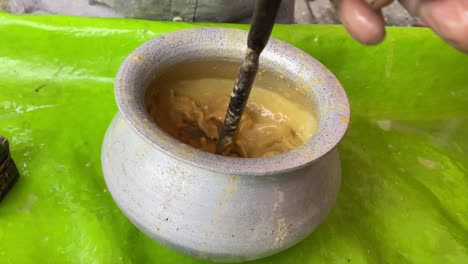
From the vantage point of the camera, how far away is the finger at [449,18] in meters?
0.40

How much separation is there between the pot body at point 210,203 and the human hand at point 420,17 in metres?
0.21

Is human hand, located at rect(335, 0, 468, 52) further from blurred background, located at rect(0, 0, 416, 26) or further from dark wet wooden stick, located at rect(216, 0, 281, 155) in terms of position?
blurred background, located at rect(0, 0, 416, 26)

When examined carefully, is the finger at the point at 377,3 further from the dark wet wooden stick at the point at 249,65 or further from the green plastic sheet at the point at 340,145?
the green plastic sheet at the point at 340,145

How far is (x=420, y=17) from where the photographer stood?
446mm

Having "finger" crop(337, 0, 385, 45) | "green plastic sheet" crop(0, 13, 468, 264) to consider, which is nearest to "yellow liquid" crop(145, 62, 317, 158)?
"green plastic sheet" crop(0, 13, 468, 264)

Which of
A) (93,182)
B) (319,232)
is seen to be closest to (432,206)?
(319,232)

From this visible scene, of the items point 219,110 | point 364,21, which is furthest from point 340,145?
point 364,21

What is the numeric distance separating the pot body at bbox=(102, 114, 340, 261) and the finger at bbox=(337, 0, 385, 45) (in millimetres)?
205

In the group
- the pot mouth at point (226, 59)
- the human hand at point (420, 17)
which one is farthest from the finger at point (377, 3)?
the pot mouth at point (226, 59)

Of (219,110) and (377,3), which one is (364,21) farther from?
(219,110)

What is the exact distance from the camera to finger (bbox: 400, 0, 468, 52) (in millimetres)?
400

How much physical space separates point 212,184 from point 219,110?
9.3 inches

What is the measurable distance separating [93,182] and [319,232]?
0.40 meters

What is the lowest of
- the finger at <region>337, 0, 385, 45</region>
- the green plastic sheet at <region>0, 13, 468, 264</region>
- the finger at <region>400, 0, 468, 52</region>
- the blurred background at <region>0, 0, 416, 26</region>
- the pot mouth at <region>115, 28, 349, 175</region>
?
the green plastic sheet at <region>0, 13, 468, 264</region>
